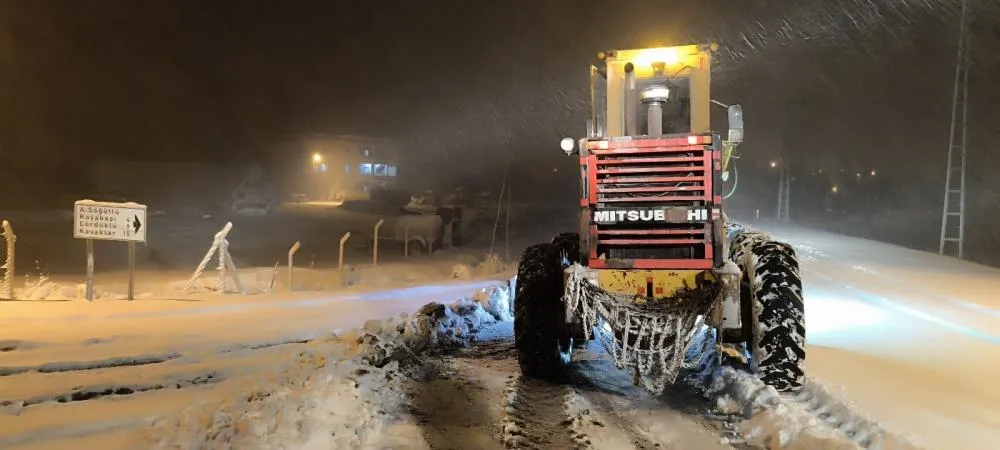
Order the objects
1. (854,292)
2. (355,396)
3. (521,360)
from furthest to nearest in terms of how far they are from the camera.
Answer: (854,292) < (521,360) < (355,396)

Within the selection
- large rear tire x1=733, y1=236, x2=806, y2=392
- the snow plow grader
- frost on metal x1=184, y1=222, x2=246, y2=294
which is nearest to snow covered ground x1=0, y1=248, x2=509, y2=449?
frost on metal x1=184, y1=222, x2=246, y2=294

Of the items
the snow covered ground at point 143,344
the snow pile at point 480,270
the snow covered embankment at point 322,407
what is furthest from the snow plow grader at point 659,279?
the snow pile at point 480,270

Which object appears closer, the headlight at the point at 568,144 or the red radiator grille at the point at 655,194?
the red radiator grille at the point at 655,194

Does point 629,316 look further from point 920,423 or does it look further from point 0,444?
point 0,444

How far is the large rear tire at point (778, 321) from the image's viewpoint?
668cm

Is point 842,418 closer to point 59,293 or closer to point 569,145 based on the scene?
point 569,145

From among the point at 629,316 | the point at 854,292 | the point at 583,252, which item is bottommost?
the point at 854,292

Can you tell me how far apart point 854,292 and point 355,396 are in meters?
11.2

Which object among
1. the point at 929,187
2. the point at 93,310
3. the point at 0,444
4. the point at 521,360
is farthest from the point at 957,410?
the point at 929,187

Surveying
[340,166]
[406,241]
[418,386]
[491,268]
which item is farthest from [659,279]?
[340,166]

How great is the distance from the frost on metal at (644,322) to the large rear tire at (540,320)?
0.32m

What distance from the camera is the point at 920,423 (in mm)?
5762

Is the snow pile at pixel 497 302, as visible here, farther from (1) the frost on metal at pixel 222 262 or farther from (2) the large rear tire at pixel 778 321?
(2) the large rear tire at pixel 778 321

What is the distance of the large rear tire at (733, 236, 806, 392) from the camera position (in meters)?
6.68
